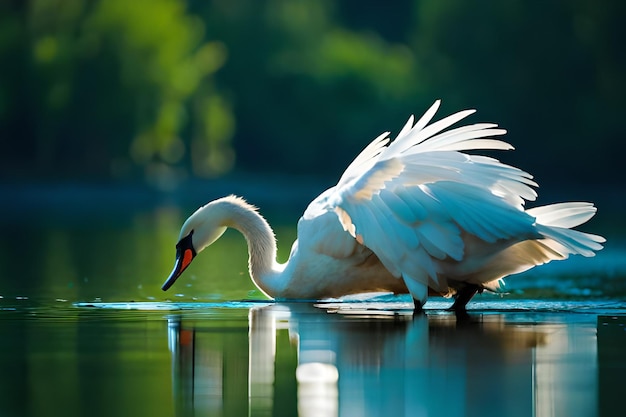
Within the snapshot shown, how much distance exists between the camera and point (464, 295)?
1003 centimetres

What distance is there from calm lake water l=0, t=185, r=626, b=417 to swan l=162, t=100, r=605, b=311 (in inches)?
9.6

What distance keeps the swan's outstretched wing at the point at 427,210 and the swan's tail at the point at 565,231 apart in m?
0.13

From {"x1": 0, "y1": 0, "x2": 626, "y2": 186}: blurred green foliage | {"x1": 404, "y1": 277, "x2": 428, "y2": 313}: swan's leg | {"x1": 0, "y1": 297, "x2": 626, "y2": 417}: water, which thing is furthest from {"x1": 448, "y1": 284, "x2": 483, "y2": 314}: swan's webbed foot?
{"x1": 0, "y1": 0, "x2": 626, "y2": 186}: blurred green foliage

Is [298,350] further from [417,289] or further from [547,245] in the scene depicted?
[547,245]

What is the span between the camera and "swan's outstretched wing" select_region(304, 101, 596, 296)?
9.34 m

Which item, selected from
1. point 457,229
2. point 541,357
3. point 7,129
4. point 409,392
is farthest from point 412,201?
point 7,129

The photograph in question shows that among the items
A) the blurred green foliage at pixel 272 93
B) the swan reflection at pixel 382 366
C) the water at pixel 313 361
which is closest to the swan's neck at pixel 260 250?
the water at pixel 313 361

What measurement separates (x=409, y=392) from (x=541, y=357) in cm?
128

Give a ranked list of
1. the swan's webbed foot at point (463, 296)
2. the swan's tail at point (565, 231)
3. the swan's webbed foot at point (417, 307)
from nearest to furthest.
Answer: the swan's tail at point (565, 231) < the swan's webbed foot at point (417, 307) < the swan's webbed foot at point (463, 296)

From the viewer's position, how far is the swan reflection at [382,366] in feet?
19.5

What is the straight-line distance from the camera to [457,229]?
371 inches

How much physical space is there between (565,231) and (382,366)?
278 centimetres

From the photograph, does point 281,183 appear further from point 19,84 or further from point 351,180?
point 351,180

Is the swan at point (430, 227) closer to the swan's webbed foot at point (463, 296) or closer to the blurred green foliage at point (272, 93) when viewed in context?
the swan's webbed foot at point (463, 296)
